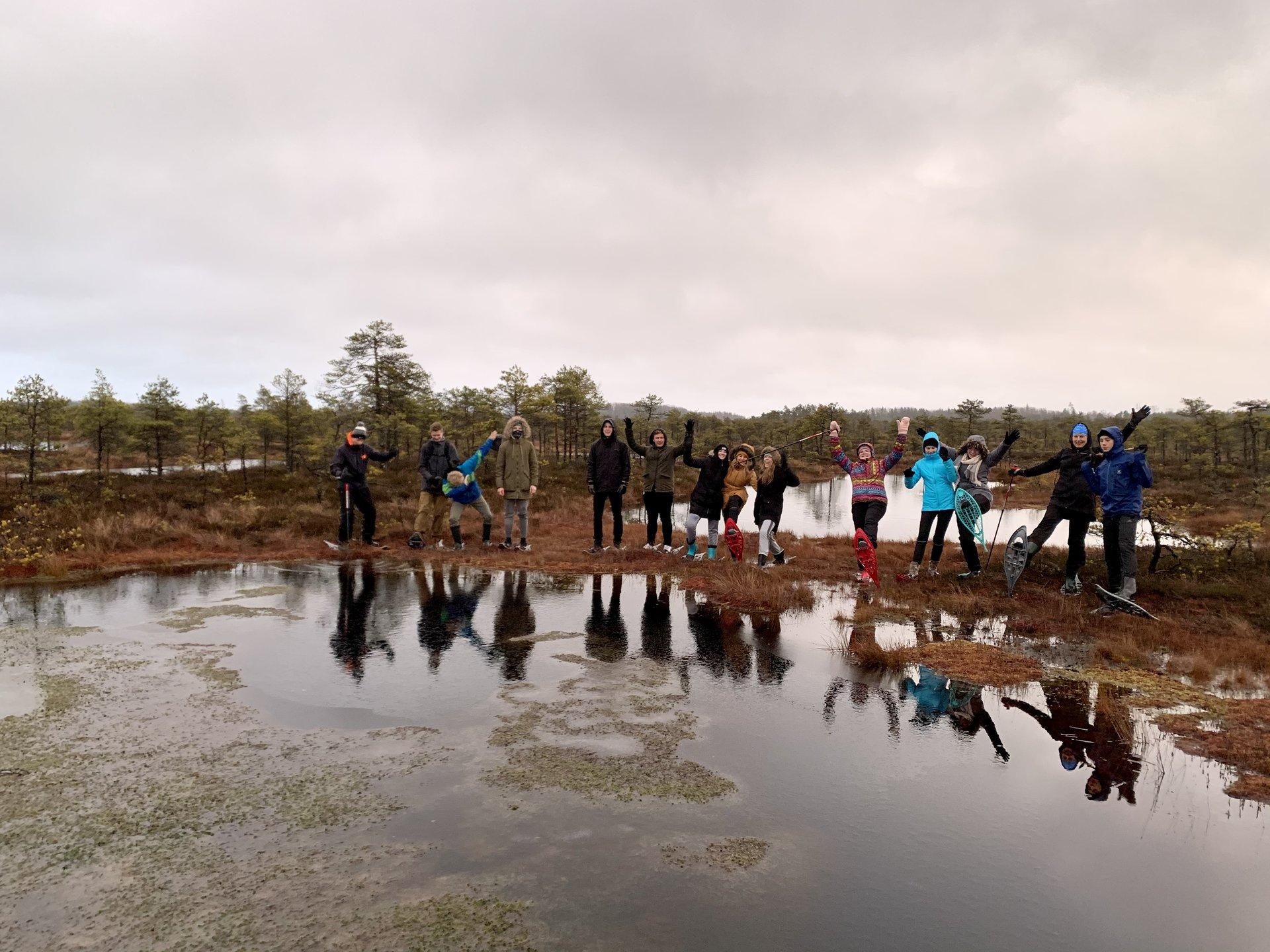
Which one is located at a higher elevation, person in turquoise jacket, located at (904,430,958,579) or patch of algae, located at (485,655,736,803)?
person in turquoise jacket, located at (904,430,958,579)

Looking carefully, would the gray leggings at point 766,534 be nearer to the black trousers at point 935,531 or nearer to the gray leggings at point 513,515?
the black trousers at point 935,531

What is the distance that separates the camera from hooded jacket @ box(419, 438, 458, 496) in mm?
13008

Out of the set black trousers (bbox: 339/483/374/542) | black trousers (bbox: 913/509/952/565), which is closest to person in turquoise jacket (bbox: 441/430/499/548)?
black trousers (bbox: 339/483/374/542)

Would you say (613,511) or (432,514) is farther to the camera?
(432,514)

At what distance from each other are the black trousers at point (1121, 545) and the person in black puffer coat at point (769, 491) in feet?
15.0

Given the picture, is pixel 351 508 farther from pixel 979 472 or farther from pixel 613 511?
pixel 979 472

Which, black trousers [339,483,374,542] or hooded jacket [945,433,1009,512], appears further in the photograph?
black trousers [339,483,374,542]

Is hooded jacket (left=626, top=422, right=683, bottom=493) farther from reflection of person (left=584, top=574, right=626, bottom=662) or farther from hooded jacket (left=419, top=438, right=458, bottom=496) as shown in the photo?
hooded jacket (left=419, top=438, right=458, bottom=496)

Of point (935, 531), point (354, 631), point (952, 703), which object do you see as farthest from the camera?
point (935, 531)

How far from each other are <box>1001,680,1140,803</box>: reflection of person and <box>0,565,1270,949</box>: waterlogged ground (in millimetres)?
26

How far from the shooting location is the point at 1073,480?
9.84 meters

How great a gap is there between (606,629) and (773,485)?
5.00 meters

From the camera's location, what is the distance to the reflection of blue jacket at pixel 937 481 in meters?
10.7

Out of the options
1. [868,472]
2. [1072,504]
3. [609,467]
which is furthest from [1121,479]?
[609,467]
